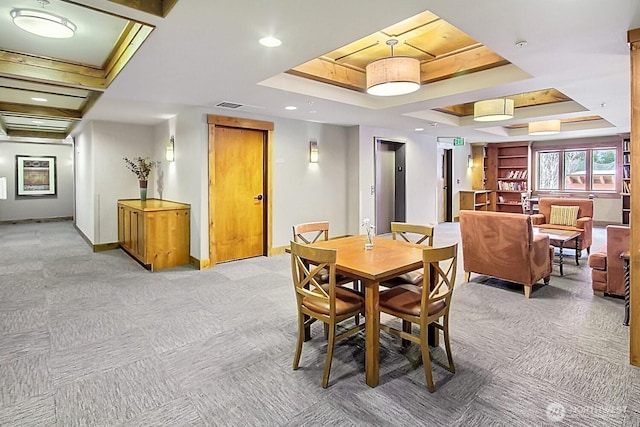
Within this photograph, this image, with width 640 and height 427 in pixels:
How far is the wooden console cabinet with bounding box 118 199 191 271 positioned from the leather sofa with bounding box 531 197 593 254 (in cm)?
582

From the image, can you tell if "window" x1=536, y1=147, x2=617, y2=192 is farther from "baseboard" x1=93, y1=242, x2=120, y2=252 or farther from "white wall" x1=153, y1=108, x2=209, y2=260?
"baseboard" x1=93, y1=242, x2=120, y2=252

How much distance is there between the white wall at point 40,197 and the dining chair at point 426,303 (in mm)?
11404

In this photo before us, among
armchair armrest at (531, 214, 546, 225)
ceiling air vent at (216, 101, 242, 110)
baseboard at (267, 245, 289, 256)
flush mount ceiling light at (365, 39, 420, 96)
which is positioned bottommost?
baseboard at (267, 245, 289, 256)

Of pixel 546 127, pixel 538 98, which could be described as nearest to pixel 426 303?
pixel 538 98

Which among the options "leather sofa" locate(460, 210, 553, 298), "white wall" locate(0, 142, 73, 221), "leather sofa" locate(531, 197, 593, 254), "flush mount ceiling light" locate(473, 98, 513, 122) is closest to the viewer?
"leather sofa" locate(460, 210, 553, 298)

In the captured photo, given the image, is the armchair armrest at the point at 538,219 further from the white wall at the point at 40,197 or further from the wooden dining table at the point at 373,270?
the white wall at the point at 40,197

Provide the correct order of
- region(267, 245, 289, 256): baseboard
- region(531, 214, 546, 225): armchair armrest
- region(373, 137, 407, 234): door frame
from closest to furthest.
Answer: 1. region(267, 245, 289, 256): baseboard
2. region(531, 214, 546, 225): armchair armrest
3. region(373, 137, 407, 234): door frame

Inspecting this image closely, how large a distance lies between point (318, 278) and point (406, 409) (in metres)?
1.21

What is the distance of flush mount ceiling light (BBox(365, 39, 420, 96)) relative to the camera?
134 inches

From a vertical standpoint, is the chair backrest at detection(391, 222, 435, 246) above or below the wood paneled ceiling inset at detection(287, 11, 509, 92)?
below

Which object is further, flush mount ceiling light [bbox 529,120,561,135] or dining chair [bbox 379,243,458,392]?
flush mount ceiling light [bbox 529,120,561,135]

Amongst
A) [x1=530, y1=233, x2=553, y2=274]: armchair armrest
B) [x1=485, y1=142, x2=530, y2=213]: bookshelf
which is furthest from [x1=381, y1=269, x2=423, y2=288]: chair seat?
[x1=485, y1=142, x2=530, y2=213]: bookshelf

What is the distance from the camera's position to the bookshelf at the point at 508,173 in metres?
11.0

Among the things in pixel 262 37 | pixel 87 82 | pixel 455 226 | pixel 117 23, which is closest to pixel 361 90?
pixel 262 37
